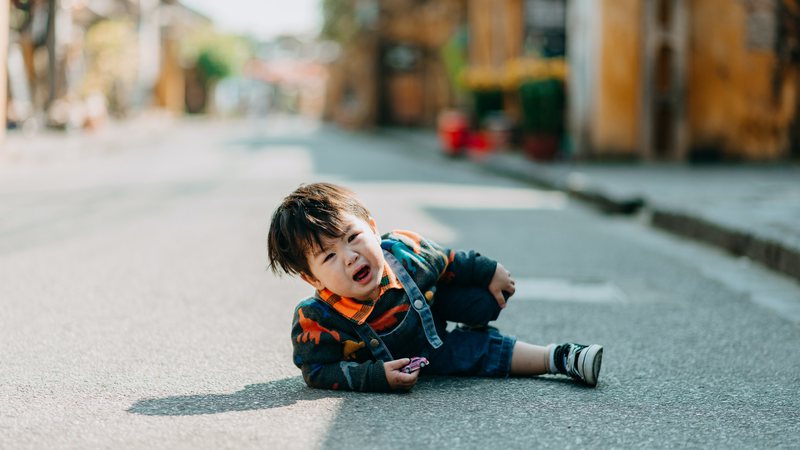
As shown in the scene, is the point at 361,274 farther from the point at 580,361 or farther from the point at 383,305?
the point at 580,361

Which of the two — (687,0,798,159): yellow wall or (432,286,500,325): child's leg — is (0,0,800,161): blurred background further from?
(432,286,500,325): child's leg

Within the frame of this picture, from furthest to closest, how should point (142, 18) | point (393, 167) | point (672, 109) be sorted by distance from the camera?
point (142, 18)
point (393, 167)
point (672, 109)

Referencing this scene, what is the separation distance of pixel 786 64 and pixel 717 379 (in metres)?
10.9

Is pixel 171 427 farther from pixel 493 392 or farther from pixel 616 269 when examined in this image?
pixel 616 269

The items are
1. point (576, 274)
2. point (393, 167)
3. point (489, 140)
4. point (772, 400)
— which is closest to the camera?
point (772, 400)

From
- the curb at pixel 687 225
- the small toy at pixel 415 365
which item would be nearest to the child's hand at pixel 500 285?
the small toy at pixel 415 365

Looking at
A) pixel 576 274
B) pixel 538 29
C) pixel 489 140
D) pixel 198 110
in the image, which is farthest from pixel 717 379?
pixel 198 110

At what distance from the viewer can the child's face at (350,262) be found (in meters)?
3.11

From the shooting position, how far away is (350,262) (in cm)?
311

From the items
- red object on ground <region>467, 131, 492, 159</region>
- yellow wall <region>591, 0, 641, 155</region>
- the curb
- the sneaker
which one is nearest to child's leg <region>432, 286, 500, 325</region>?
the sneaker

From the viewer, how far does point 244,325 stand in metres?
4.25

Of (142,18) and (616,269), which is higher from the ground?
(142,18)

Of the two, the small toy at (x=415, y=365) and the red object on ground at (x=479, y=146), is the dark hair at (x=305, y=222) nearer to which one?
the small toy at (x=415, y=365)

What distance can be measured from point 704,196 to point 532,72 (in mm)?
6371
